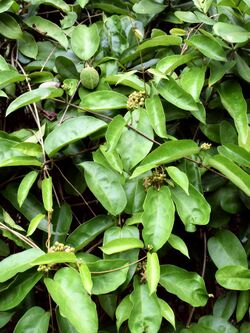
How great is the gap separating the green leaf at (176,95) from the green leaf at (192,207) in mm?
164

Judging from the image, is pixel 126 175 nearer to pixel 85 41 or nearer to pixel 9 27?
pixel 85 41

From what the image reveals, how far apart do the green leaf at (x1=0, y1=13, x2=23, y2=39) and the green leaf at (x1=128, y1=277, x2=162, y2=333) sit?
27.2 inches

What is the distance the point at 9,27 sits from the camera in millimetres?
1183

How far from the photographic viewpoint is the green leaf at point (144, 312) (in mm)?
818

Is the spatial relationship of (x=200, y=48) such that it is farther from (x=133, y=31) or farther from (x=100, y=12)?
(x=100, y=12)

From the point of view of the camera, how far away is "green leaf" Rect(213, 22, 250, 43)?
95 centimetres

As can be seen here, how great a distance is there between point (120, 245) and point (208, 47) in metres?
0.46

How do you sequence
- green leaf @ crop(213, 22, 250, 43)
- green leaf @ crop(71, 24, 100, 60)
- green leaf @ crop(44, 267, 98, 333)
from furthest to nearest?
green leaf @ crop(71, 24, 100, 60) → green leaf @ crop(213, 22, 250, 43) → green leaf @ crop(44, 267, 98, 333)

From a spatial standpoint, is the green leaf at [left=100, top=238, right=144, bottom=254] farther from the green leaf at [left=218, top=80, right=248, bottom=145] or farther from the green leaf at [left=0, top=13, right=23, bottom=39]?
the green leaf at [left=0, top=13, right=23, bottom=39]

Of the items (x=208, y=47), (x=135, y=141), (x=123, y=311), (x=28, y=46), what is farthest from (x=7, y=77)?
(x=123, y=311)

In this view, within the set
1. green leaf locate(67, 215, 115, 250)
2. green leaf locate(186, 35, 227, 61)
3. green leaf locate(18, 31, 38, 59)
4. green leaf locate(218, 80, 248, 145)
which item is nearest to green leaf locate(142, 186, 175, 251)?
green leaf locate(67, 215, 115, 250)

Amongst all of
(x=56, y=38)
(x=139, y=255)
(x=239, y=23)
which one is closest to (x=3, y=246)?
(x=139, y=255)

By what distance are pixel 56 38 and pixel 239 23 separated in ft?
1.48

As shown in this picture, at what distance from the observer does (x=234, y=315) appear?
1063 mm
